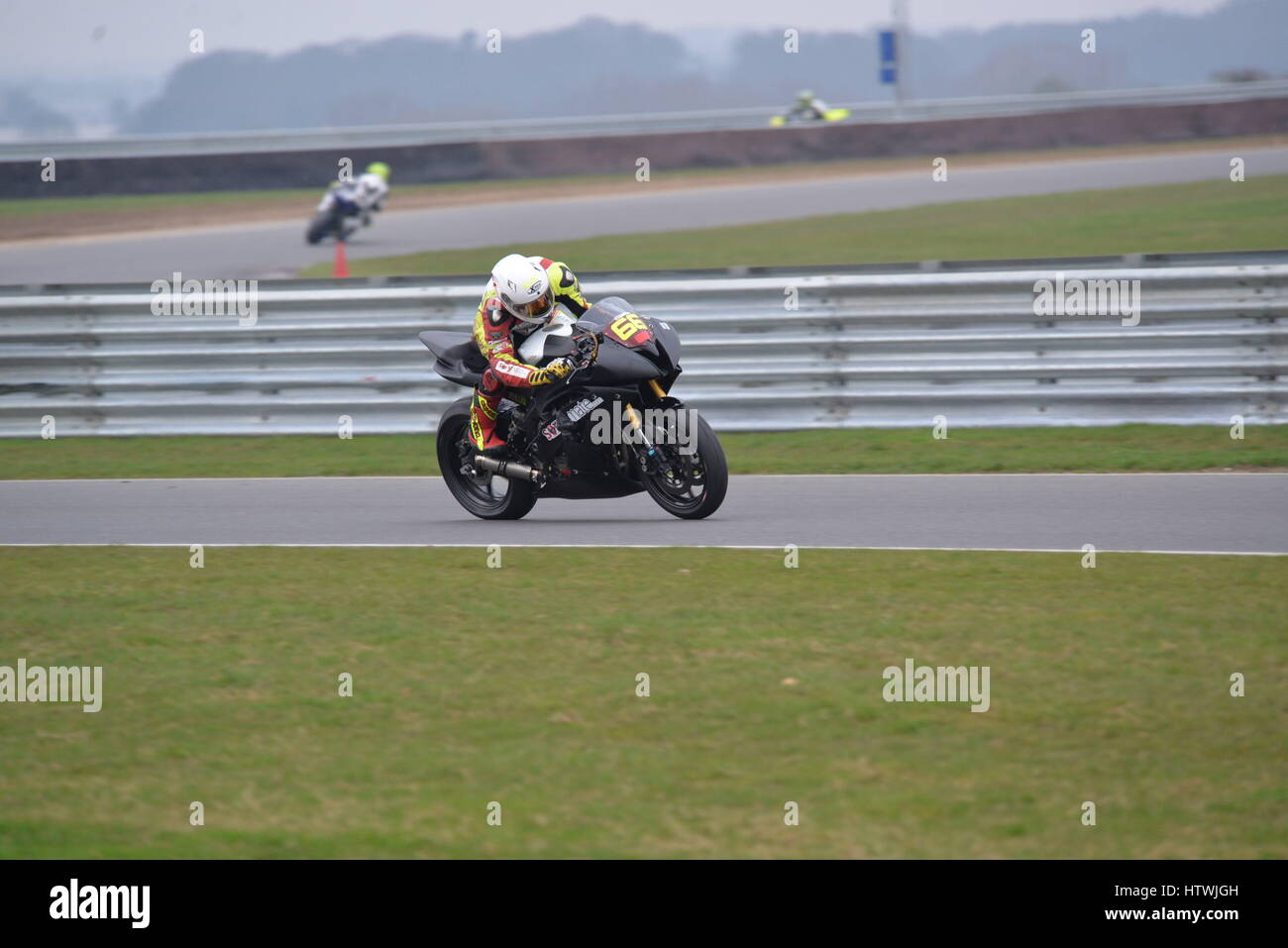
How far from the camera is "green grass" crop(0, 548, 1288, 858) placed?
4605 mm

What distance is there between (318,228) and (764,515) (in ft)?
51.4

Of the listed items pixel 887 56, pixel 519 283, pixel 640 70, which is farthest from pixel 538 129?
pixel 640 70

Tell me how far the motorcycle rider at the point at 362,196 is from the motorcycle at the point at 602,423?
1449 centimetres

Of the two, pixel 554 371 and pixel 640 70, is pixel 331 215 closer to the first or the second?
pixel 554 371

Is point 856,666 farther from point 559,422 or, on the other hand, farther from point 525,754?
point 559,422

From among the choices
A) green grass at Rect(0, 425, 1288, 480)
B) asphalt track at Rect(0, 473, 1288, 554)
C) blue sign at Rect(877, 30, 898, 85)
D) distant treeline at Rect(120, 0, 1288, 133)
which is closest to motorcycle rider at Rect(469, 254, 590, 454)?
asphalt track at Rect(0, 473, 1288, 554)

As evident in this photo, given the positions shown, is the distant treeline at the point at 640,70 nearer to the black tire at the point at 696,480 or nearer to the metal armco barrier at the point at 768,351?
the metal armco barrier at the point at 768,351

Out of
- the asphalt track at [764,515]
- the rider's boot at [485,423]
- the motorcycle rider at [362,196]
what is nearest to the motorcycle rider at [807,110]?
the motorcycle rider at [362,196]

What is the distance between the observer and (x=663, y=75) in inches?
2601

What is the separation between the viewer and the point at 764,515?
9.25 metres

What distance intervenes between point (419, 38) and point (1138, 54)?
28.4m

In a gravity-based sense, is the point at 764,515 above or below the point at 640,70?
below

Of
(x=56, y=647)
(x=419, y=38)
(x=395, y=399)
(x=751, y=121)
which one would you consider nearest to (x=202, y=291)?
(x=395, y=399)

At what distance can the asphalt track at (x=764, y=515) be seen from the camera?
8.49 metres
